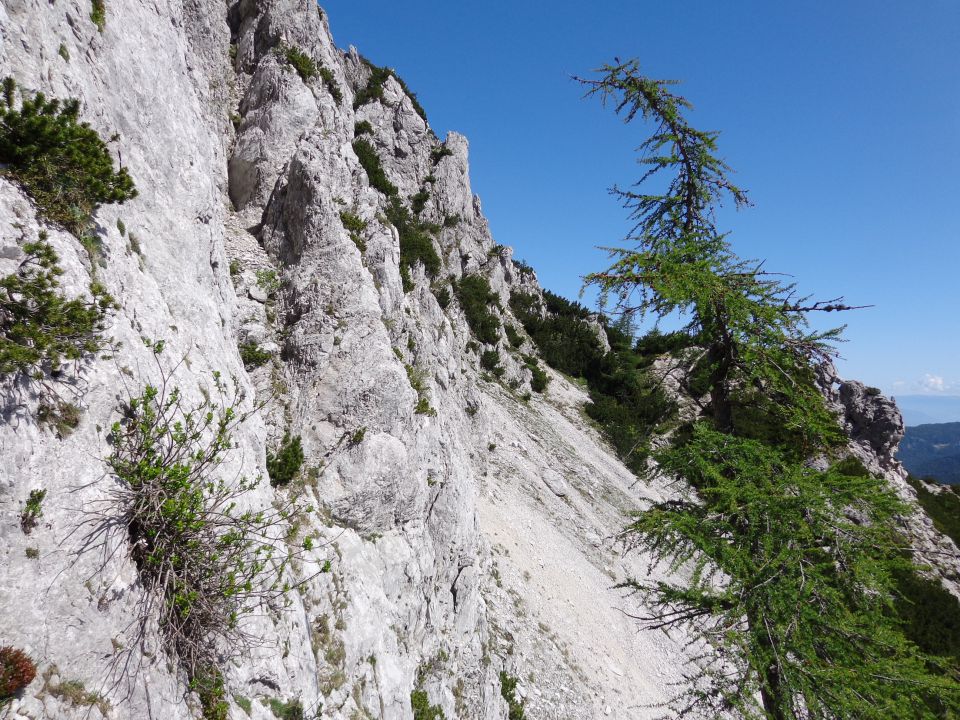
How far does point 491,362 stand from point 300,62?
20.5m

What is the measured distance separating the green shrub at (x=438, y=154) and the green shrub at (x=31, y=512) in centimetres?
3678

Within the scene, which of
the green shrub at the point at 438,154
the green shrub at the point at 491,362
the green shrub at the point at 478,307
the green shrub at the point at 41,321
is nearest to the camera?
the green shrub at the point at 41,321

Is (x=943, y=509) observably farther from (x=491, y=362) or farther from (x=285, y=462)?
(x=285, y=462)

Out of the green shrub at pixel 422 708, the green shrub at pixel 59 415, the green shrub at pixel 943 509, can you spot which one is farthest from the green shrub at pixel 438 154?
the green shrub at pixel 943 509

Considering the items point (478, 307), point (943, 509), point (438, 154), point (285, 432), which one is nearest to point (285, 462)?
point (285, 432)

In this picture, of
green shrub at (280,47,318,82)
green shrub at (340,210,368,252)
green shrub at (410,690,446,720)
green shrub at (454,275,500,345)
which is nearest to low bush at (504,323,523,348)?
green shrub at (454,275,500,345)

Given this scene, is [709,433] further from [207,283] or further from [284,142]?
[284,142]

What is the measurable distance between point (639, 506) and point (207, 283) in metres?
25.7

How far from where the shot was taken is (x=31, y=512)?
374cm

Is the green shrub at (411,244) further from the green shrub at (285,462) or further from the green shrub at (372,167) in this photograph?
the green shrub at (285,462)

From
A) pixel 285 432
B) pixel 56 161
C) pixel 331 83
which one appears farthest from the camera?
pixel 331 83

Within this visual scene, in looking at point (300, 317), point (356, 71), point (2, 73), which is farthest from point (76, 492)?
point (356, 71)

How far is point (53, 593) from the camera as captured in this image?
3717mm

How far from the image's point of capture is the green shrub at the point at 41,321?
3865mm
